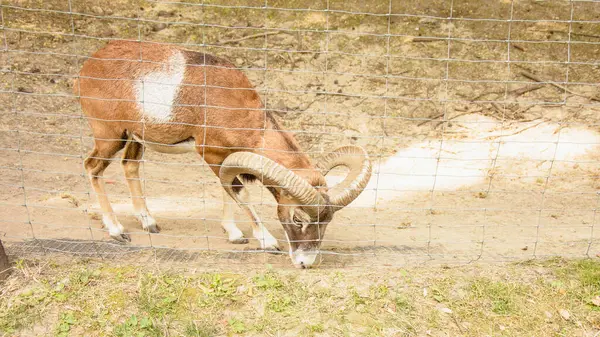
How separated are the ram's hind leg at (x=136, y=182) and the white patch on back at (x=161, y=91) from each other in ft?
2.81

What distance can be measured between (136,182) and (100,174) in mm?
470

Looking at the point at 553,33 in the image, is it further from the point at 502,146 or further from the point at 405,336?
the point at 405,336

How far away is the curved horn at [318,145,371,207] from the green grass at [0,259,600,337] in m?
0.79

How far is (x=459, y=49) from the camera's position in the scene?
33.0ft

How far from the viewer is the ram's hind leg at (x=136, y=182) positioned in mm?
6551

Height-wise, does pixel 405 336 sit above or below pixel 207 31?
below

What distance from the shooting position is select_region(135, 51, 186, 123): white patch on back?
5.75 m

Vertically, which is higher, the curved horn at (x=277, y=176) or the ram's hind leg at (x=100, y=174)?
the curved horn at (x=277, y=176)

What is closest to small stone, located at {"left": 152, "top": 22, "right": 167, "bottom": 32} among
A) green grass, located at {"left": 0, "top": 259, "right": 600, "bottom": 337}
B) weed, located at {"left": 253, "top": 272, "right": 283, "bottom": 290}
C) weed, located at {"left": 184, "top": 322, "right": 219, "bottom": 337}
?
green grass, located at {"left": 0, "top": 259, "right": 600, "bottom": 337}

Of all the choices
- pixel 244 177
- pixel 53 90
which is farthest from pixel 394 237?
pixel 53 90

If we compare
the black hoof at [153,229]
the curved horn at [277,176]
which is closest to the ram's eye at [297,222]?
the curved horn at [277,176]

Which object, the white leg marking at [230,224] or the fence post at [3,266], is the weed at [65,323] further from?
the white leg marking at [230,224]

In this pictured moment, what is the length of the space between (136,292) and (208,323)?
70 centimetres

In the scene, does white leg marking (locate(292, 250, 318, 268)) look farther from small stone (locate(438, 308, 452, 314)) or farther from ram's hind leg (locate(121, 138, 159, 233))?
ram's hind leg (locate(121, 138, 159, 233))
